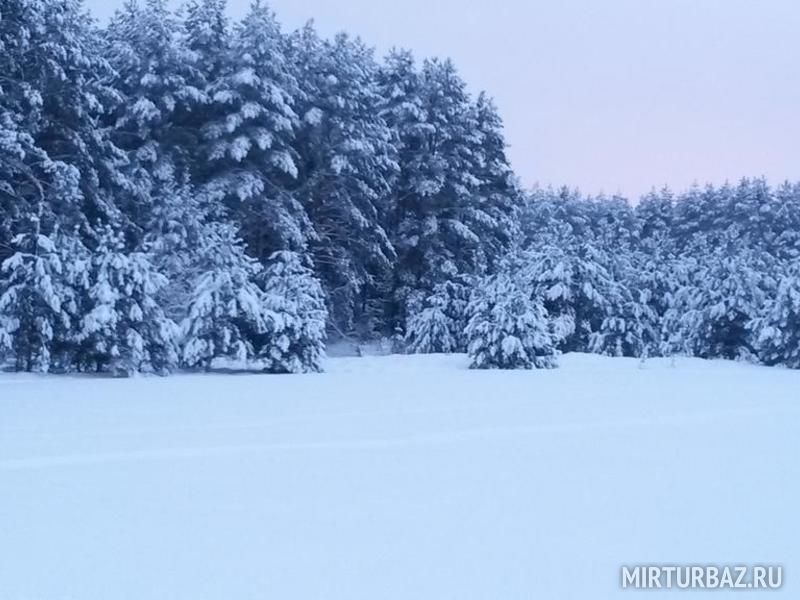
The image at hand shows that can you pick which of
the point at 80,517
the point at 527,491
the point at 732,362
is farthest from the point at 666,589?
the point at 732,362

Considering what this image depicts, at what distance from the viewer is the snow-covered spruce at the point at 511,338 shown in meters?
14.5

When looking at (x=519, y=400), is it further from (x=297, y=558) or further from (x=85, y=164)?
(x=85, y=164)

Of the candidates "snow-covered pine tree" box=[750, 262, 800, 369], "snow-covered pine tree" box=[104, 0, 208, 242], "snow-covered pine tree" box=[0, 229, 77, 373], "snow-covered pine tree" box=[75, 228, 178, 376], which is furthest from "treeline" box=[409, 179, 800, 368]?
"snow-covered pine tree" box=[104, 0, 208, 242]

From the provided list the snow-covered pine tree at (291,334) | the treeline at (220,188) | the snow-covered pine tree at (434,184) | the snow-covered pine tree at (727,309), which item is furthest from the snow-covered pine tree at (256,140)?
the snow-covered pine tree at (727,309)

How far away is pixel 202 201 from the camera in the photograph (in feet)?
63.8

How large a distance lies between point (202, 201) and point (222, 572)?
17.2 meters

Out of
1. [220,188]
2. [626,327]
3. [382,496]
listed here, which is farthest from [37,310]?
[626,327]

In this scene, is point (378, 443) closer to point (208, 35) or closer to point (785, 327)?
point (785, 327)

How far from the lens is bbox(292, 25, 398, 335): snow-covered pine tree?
22.9 meters

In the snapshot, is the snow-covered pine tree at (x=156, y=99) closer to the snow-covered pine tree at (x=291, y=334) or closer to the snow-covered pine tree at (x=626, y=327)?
the snow-covered pine tree at (x=291, y=334)

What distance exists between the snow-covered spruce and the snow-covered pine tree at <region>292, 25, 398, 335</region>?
8.37 m

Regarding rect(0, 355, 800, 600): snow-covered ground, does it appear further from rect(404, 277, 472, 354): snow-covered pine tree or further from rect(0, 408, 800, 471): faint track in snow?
rect(404, 277, 472, 354): snow-covered pine tree

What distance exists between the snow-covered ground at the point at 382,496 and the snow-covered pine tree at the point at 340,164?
14973 mm

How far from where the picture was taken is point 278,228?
805 inches
